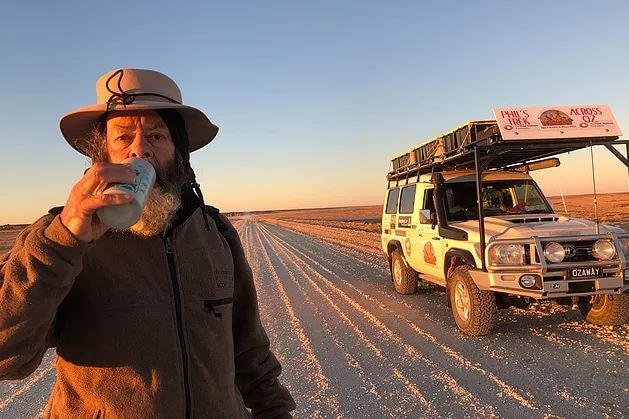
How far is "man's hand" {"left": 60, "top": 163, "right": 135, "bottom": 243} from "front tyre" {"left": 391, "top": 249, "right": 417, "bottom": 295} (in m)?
8.08

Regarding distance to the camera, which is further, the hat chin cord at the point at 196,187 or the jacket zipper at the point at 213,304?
the hat chin cord at the point at 196,187

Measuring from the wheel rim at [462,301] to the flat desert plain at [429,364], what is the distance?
26 centimetres

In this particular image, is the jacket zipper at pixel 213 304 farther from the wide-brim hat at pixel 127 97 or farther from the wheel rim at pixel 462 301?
the wheel rim at pixel 462 301

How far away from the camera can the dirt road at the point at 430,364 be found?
3959mm

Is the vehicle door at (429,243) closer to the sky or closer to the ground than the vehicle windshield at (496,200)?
closer to the ground

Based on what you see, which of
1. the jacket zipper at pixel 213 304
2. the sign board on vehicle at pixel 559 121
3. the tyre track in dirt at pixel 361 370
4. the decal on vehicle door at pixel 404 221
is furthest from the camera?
the decal on vehicle door at pixel 404 221

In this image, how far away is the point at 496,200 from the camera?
7.57m

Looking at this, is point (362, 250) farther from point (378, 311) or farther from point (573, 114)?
point (573, 114)

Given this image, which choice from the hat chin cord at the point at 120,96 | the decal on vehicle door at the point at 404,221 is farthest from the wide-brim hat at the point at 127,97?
the decal on vehicle door at the point at 404,221

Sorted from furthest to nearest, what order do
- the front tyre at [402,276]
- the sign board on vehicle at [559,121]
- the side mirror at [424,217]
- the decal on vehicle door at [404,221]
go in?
the front tyre at [402,276], the decal on vehicle door at [404,221], the side mirror at [424,217], the sign board on vehicle at [559,121]

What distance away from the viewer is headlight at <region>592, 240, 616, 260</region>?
565cm

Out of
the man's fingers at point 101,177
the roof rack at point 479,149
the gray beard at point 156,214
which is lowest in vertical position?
the gray beard at point 156,214

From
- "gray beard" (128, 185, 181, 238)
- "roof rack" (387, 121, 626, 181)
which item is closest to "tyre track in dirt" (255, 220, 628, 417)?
"roof rack" (387, 121, 626, 181)

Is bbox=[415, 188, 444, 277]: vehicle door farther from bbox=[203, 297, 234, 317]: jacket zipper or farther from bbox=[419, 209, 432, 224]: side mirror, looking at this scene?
bbox=[203, 297, 234, 317]: jacket zipper
